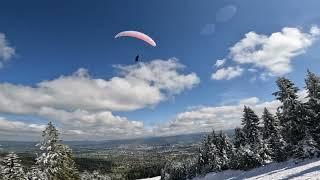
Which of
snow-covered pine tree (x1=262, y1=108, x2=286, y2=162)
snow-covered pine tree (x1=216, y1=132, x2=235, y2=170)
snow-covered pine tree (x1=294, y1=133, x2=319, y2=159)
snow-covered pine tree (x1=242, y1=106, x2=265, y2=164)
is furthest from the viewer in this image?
snow-covered pine tree (x1=216, y1=132, x2=235, y2=170)

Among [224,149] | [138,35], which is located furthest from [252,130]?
[138,35]

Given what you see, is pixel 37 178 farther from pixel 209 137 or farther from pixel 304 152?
pixel 209 137

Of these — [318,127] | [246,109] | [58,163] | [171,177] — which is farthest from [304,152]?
[171,177]

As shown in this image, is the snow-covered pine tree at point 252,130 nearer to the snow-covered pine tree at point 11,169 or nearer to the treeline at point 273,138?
the treeline at point 273,138

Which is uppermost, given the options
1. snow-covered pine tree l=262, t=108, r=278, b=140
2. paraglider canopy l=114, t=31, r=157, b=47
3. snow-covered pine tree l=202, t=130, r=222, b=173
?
paraglider canopy l=114, t=31, r=157, b=47

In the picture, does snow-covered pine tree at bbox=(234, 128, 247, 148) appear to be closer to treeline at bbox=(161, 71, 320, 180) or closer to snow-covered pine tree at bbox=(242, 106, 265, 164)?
treeline at bbox=(161, 71, 320, 180)

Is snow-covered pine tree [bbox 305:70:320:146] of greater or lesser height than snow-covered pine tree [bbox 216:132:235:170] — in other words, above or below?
above

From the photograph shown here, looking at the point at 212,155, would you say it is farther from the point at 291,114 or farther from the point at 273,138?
the point at 291,114

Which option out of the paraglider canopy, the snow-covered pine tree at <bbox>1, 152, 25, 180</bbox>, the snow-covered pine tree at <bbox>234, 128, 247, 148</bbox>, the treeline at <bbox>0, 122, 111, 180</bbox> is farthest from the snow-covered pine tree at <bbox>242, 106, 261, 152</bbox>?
the snow-covered pine tree at <bbox>1, 152, 25, 180</bbox>
